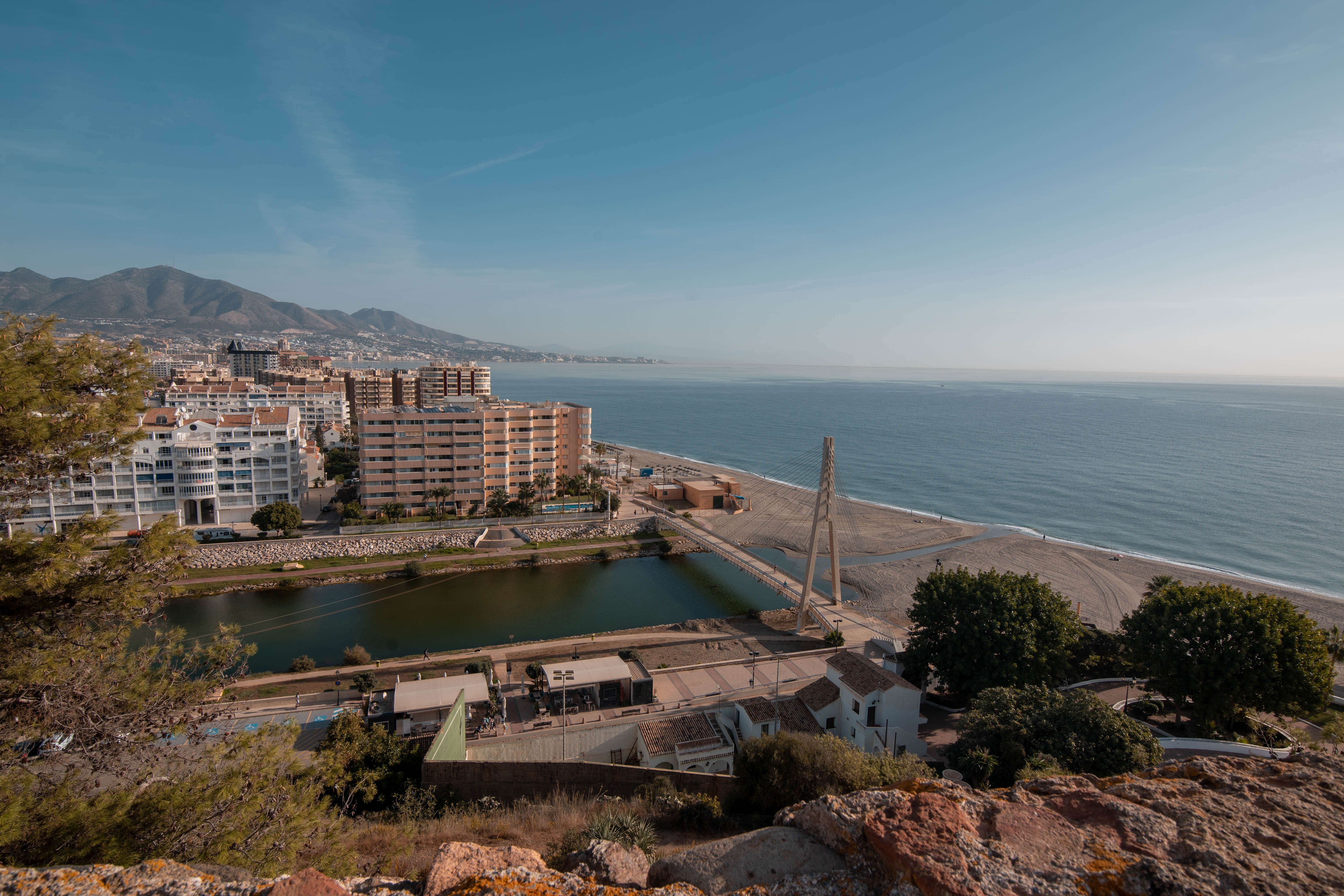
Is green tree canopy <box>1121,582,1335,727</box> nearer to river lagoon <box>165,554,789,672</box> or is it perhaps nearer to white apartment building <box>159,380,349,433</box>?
river lagoon <box>165,554,789,672</box>

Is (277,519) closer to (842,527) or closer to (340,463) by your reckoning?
(340,463)

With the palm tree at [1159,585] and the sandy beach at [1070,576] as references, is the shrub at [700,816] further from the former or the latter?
the sandy beach at [1070,576]

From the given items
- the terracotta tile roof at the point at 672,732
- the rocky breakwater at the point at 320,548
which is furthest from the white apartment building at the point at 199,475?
the terracotta tile roof at the point at 672,732

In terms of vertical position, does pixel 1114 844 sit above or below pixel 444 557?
above

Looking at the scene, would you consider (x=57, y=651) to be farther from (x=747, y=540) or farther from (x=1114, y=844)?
(x=747, y=540)

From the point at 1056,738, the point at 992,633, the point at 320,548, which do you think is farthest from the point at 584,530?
the point at 1056,738

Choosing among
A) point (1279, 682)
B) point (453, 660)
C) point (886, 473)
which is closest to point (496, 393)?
point (886, 473)
